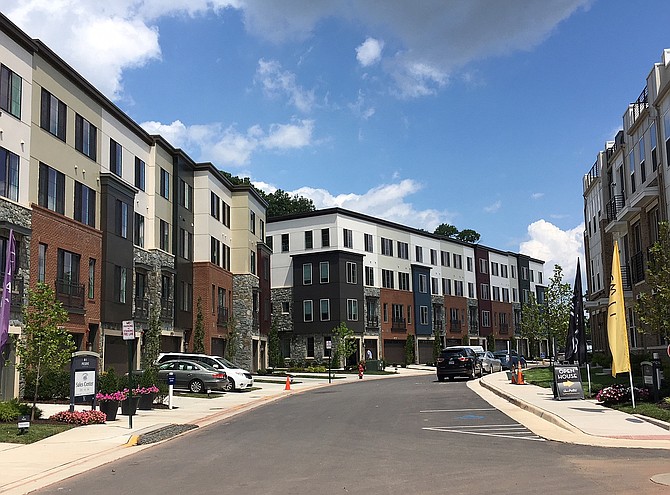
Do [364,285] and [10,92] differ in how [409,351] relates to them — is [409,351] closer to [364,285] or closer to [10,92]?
[364,285]

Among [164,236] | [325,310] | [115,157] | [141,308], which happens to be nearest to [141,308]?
[141,308]

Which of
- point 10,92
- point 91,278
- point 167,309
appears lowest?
point 167,309

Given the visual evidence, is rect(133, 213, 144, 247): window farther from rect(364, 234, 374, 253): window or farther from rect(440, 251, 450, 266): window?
rect(440, 251, 450, 266): window

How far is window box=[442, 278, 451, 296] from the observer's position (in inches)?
3166

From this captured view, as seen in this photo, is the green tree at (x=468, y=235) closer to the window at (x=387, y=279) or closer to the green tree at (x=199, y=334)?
the window at (x=387, y=279)

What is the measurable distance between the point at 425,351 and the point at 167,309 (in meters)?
38.9

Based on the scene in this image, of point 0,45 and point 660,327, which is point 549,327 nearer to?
point 660,327

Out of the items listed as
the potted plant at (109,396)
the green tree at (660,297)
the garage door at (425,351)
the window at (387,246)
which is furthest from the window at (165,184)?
the garage door at (425,351)

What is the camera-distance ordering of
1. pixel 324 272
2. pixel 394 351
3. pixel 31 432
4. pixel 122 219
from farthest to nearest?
pixel 394 351, pixel 324 272, pixel 122 219, pixel 31 432

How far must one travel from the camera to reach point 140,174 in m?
39.8

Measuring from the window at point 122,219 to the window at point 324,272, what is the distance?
2989 centimetres

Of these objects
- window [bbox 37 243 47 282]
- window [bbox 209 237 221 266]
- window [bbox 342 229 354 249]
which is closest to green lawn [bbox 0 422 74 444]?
window [bbox 37 243 47 282]

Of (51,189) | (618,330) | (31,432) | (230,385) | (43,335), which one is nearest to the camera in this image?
(31,432)

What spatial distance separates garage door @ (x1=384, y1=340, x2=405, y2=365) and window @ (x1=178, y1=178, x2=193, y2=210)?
28512 mm
